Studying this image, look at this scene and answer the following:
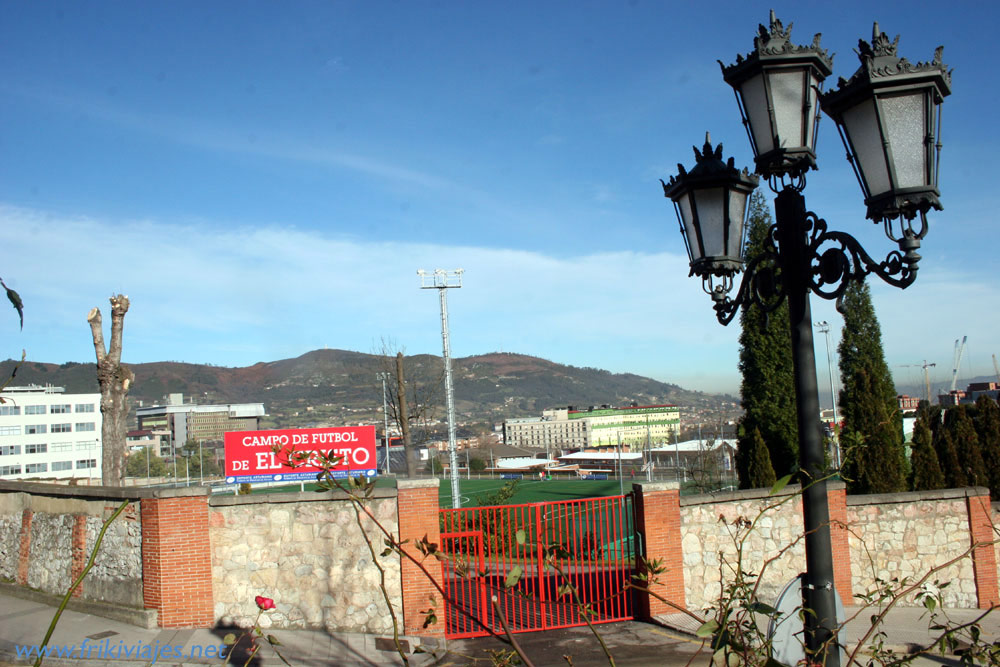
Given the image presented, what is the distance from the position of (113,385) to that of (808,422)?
1734 centimetres

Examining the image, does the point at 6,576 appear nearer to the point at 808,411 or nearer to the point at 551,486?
the point at 808,411

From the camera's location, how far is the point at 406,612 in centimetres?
988

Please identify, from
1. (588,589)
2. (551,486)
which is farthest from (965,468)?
(551,486)

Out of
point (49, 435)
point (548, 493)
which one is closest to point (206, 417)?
point (49, 435)

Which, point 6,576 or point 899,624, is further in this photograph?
point 6,576

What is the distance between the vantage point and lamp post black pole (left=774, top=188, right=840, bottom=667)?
10.0ft

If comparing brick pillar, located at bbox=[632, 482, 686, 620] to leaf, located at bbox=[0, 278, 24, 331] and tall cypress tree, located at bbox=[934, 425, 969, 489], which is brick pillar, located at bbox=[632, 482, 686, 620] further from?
leaf, located at bbox=[0, 278, 24, 331]

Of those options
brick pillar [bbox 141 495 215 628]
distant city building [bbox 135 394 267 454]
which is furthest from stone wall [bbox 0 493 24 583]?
distant city building [bbox 135 394 267 454]

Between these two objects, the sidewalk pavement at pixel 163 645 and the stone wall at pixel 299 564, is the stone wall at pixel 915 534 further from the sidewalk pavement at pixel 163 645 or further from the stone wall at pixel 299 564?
the stone wall at pixel 299 564

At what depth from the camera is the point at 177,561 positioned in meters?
9.49

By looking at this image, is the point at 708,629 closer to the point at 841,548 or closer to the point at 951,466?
the point at 841,548

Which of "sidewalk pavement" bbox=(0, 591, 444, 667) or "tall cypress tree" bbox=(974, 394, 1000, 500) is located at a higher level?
"tall cypress tree" bbox=(974, 394, 1000, 500)

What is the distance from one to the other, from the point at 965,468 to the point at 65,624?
1731cm

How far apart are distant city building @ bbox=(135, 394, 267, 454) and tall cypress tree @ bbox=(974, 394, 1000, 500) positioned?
7425 centimetres
